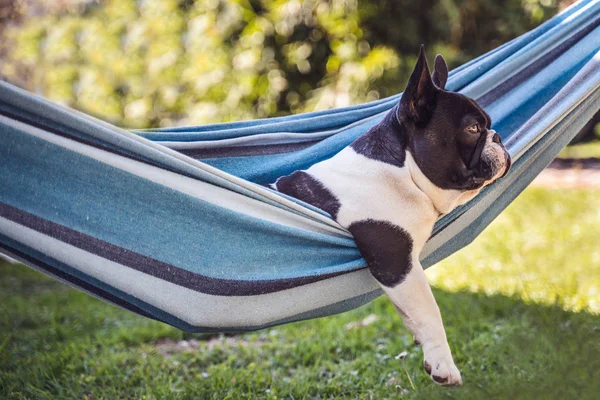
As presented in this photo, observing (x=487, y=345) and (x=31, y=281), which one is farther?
(x=31, y=281)

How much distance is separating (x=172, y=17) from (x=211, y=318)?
526 centimetres

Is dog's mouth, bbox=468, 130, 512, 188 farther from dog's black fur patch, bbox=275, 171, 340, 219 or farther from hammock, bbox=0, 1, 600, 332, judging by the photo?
dog's black fur patch, bbox=275, 171, 340, 219

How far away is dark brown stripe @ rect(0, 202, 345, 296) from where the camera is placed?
6.11 feet

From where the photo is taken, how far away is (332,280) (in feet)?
6.48

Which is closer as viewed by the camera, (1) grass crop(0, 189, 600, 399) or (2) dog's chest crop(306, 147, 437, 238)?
(2) dog's chest crop(306, 147, 437, 238)

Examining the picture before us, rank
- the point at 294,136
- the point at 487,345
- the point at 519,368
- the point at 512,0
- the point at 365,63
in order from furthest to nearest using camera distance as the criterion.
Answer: the point at 512,0
the point at 365,63
the point at 487,345
the point at 519,368
the point at 294,136

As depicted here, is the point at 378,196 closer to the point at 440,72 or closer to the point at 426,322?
the point at 426,322

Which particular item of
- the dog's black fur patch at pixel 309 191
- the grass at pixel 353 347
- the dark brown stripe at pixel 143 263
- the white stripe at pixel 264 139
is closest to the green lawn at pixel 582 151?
the grass at pixel 353 347

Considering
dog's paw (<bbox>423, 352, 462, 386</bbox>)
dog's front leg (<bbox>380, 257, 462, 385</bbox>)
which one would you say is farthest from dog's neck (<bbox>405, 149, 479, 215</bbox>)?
dog's paw (<bbox>423, 352, 462, 386</bbox>)

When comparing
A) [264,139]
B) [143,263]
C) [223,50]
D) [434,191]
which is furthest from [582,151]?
[143,263]

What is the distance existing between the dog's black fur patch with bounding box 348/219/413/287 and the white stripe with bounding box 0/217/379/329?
133 mm

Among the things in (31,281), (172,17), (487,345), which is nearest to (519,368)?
(487,345)

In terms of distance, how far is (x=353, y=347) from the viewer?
301 cm

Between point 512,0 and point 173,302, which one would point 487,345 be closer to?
point 173,302
